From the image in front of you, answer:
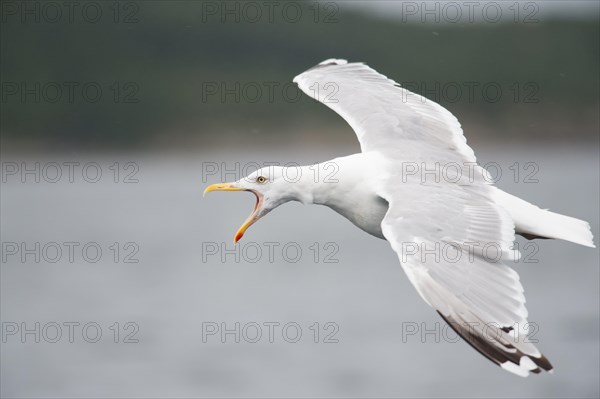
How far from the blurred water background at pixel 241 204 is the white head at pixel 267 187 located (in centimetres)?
700

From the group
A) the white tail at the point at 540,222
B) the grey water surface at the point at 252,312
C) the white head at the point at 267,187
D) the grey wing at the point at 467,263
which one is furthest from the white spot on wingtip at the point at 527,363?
the grey water surface at the point at 252,312

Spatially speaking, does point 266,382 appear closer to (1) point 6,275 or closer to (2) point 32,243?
(1) point 6,275

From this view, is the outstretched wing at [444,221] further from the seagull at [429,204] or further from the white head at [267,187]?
the white head at [267,187]

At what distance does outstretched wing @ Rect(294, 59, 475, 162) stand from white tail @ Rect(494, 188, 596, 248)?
0.74m

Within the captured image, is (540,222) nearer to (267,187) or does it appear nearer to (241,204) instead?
(267,187)

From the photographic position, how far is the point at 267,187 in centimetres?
822

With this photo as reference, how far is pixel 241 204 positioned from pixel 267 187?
32.9 m

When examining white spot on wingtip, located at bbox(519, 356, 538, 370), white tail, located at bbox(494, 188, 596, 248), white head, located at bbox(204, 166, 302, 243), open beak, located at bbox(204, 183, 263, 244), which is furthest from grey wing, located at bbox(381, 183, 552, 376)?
open beak, located at bbox(204, 183, 263, 244)

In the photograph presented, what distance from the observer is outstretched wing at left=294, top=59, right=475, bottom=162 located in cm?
870

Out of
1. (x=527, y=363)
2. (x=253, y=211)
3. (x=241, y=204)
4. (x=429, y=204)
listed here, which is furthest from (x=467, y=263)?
(x=241, y=204)

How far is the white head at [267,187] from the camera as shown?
8.18 meters

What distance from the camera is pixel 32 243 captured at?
95.9 ft

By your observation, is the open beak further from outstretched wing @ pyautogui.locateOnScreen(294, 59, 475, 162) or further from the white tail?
the white tail

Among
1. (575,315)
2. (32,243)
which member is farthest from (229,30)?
(575,315)
